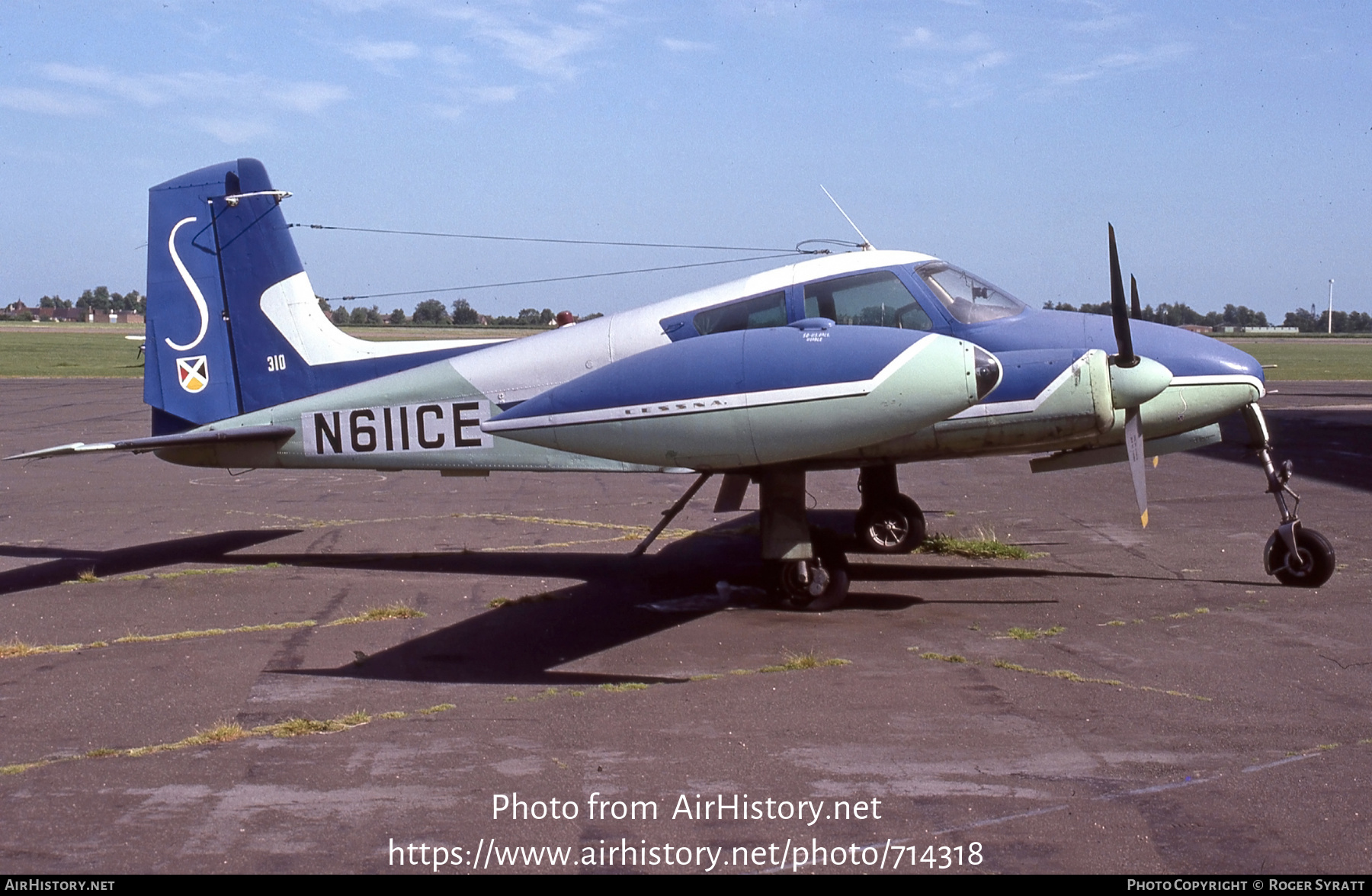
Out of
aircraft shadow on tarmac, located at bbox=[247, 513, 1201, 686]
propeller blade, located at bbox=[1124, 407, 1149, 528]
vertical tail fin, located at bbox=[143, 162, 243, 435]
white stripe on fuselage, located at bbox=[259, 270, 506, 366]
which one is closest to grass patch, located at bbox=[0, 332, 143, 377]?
vertical tail fin, located at bbox=[143, 162, 243, 435]

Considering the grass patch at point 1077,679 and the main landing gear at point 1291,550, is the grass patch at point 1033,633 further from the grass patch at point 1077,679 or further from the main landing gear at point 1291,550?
the main landing gear at point 1291,550

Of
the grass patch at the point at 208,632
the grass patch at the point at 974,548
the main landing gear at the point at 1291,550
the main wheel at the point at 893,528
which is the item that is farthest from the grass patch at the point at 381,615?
the main landing gear at the point at 1291,550

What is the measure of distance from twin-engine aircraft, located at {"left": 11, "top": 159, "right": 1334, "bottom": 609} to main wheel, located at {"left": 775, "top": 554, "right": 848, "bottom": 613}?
0.02 metres

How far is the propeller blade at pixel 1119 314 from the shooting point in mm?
8617

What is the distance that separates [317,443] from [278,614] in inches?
82.5

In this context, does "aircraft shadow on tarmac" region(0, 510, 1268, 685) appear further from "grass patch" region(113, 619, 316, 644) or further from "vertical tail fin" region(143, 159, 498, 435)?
"vertical tail fin" region(143, 159, 498, 435)

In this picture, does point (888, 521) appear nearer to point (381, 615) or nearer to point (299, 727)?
point (381, 615)

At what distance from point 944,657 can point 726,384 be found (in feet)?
7.90

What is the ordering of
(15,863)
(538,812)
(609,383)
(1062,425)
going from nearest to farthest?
1. (15,863)
2. (538,812)
3. (609,383)
4. (1062,425)

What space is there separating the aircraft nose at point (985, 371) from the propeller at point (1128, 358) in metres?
1.77

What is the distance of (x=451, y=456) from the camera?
10352mm

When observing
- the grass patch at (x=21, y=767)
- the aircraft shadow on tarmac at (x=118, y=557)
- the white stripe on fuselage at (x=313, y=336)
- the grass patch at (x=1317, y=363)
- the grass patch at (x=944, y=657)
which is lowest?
the grass patch at (x=944, y=657)
